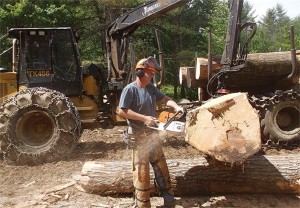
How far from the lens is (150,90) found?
4.80m

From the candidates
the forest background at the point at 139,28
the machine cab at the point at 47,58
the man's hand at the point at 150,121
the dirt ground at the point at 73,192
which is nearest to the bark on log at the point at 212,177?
the dirt ground at the point at 73,192

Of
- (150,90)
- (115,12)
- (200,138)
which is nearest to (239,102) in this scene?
(200,138)

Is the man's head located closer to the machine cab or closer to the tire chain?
the machine cab

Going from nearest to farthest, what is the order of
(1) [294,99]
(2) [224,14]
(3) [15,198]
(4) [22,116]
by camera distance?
(3) [15,198], (4) [22,116], (1) [294,99], (2) [224,14]

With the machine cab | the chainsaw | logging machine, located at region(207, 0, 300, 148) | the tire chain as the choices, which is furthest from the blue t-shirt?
the tire chain

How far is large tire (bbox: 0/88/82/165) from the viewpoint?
266 inches

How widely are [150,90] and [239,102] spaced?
1.18 meters

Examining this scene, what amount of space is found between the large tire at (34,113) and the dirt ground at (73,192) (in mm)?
211

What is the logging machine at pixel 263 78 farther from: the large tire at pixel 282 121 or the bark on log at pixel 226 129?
the bark on log at pixel 226 129

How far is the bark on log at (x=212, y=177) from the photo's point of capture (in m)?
4.94

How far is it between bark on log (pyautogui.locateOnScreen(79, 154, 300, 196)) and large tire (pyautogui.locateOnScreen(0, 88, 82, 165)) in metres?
1.70

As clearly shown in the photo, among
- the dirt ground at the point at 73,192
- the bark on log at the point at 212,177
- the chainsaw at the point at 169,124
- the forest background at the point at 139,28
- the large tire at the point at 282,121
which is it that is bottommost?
the dirt ground at the point at 73,192

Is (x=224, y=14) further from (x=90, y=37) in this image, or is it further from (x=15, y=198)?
(x=15, y=198)

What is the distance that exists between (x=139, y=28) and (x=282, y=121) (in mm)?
15560
